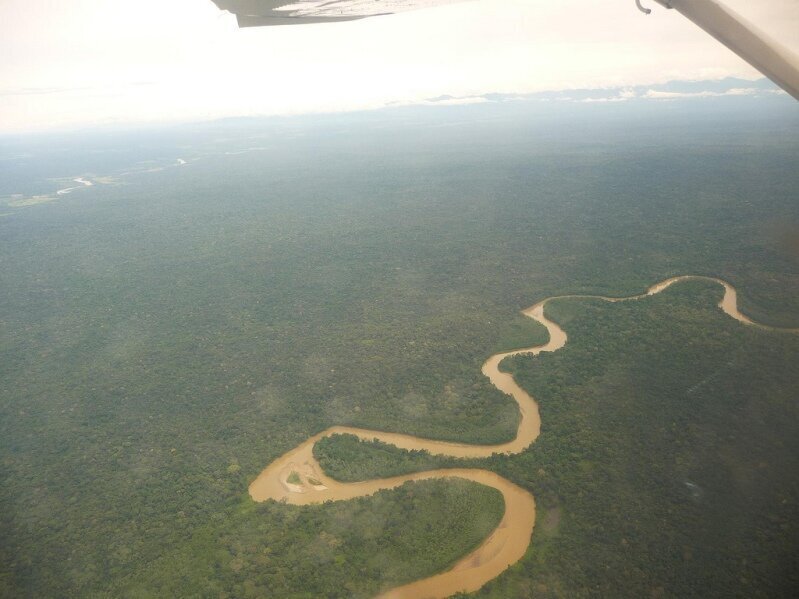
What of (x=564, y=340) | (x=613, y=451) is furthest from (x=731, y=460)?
(x=564, y=340)

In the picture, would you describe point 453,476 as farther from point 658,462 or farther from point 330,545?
point 658,462

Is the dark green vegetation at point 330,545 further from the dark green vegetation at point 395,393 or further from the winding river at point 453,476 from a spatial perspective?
the winding river at point 453,476

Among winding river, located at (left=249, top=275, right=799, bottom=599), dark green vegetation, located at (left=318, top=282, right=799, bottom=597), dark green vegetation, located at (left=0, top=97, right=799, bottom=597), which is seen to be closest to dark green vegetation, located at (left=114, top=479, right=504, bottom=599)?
dark green vegetation, located at (left=0, top=97, right=799, bottom=597)

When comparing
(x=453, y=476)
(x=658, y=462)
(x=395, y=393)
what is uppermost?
(x=395, y=393)

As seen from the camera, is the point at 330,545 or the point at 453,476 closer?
the point at 330,545

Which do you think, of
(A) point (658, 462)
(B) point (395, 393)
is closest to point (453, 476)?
(B) point (395, 393)

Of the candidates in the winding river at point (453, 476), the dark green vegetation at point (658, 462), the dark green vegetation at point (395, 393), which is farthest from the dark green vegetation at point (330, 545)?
the dark green vegetation at point (658, 462)

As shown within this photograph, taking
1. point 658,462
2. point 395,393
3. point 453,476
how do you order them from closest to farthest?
point 658,462 < point 453,476 < point 395,393
